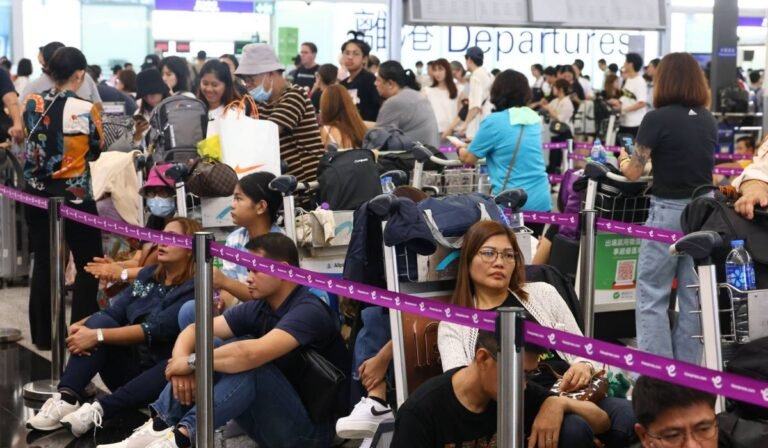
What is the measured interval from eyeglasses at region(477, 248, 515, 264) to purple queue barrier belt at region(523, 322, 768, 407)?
1.07m

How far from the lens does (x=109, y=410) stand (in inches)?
207

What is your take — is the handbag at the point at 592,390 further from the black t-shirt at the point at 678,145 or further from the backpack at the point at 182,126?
the backpack at the point at 182,126

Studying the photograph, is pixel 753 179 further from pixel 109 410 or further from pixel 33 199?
pixel 33 199

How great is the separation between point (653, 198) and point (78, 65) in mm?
3218

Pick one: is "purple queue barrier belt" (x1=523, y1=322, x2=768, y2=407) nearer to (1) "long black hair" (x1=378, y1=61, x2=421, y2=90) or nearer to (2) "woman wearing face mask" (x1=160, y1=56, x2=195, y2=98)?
(1) "long black hair" (x1=378, y1=61, x2=421, y2=90)

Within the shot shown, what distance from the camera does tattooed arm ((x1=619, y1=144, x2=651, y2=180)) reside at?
5.86 metres

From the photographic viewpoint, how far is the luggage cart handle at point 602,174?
6164 millimetres

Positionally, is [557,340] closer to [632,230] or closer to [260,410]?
[260,410]

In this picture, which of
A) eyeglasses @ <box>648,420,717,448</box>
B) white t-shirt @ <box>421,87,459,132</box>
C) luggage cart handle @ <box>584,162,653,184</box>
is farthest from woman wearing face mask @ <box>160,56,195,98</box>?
eyeglasses @ <box>648,420,717,448</box>

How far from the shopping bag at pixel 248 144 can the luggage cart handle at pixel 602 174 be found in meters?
1.63

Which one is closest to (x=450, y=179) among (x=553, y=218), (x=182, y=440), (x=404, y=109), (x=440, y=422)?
(x=404, y=109)

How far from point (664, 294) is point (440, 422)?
8.99 ft

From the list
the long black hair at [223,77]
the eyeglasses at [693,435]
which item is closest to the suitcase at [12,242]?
the long black hair at [223,77]

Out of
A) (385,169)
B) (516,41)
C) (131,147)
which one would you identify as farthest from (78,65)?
(516,41)
